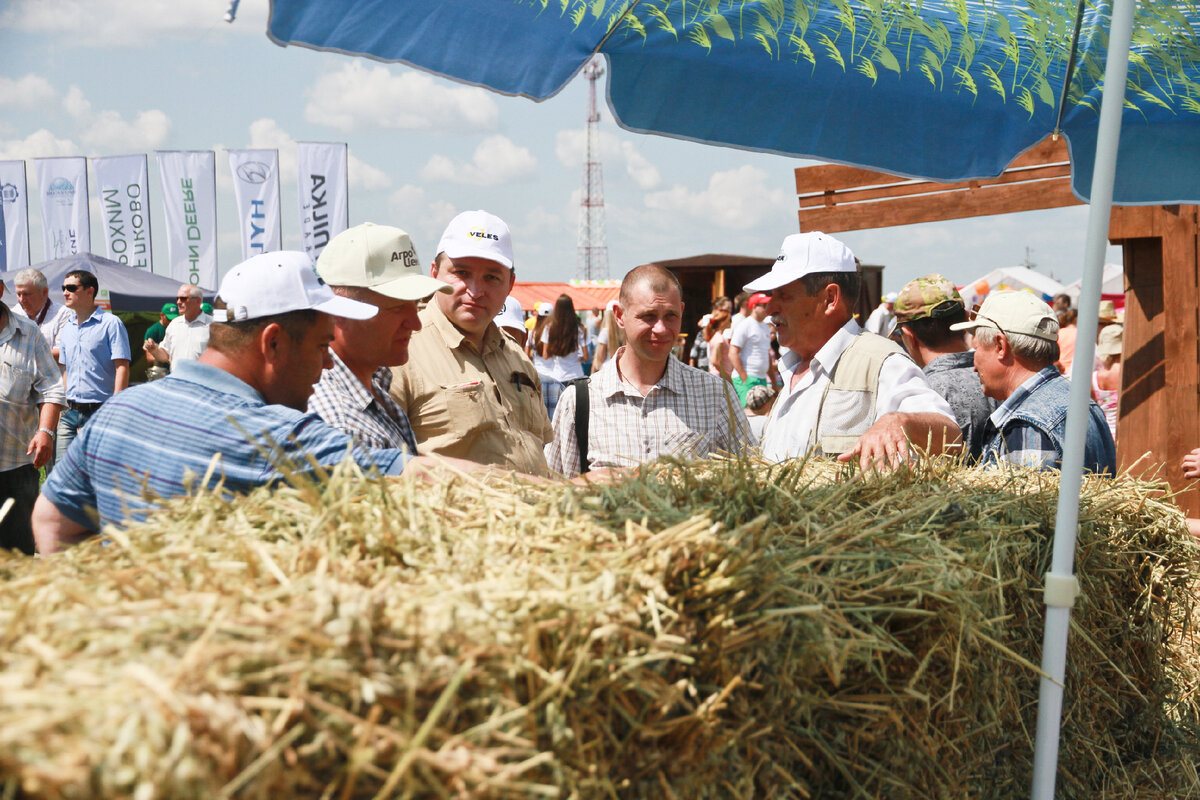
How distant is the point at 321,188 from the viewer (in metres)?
19.2

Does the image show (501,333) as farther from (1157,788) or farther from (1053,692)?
(1157,788)

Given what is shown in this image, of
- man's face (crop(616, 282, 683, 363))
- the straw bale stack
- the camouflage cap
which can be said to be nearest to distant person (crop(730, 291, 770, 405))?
the camouflage cap

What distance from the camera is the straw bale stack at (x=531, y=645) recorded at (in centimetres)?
112

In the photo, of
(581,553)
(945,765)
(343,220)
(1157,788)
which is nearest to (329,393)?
(581,553)

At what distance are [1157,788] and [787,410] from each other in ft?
5.79

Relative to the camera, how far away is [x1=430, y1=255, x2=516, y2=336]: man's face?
3.54m

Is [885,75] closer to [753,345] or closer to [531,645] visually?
[531,645]

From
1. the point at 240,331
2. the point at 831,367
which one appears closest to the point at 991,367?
the point at 831,367

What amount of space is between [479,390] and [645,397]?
93 centimetres

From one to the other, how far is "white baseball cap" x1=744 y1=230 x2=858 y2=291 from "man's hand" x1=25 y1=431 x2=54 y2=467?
178 inches

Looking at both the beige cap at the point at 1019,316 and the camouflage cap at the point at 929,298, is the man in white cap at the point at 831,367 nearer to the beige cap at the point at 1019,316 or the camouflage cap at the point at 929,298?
the beige cap at the point at 1019,316

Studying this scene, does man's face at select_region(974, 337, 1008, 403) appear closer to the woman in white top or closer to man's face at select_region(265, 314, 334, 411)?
man's face at select_region(265, 314, 334, 411)

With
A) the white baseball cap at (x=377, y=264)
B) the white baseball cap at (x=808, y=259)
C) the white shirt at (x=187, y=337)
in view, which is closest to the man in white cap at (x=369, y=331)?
the white baseball cap at (x=377, y=264)

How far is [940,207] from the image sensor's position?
5.35 m
